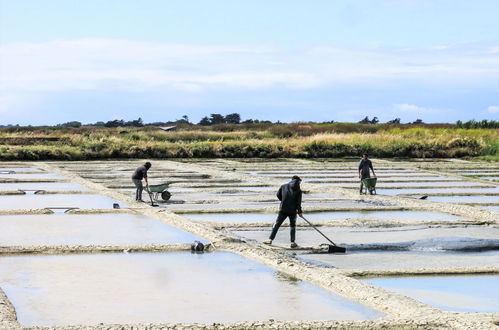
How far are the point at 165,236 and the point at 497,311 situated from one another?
536 cm

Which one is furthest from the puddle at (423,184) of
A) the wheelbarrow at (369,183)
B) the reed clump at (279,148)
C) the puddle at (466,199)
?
the reed clump at (279,148)

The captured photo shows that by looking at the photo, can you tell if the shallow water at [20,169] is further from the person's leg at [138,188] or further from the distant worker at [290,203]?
the distant worker at [290,203]

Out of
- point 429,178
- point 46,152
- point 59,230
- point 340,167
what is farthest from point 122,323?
point 46,152

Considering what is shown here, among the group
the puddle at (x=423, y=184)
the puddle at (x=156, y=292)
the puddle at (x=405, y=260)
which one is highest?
the puddle at (x=423, y=184)

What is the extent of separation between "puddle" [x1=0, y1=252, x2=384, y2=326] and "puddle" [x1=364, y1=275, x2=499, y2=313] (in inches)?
28.4

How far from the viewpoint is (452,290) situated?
8.31 m

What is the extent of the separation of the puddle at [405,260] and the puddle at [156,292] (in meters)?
0.93

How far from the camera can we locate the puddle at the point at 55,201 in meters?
15.4

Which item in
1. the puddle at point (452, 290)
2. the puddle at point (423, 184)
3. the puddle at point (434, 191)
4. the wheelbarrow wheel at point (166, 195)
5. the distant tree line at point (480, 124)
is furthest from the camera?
the distant tree line at point (480, 124)

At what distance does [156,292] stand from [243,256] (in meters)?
2.33

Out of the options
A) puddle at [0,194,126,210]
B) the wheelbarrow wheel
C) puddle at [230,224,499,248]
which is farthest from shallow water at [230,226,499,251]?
puddle at [0,194,126,210]

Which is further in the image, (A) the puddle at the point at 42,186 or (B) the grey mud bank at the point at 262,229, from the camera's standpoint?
(A) the puddle at the point at 42,186

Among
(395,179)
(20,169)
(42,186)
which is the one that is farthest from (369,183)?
(20,169)

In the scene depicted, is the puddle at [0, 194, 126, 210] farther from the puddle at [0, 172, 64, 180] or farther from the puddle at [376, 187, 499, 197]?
the puddle at [376, 187, 499, 197]
